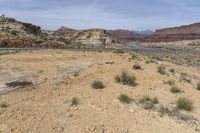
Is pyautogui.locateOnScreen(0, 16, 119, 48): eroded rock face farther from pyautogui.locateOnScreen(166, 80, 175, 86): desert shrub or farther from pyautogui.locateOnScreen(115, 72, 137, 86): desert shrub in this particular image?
pyautogui.locateOnScreen(166, 80, 175, 86): desert shrub

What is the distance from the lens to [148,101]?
16266 mm

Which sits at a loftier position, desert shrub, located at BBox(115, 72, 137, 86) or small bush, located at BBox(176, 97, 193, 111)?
desert shrub, located at BBox(115, 72, 137, 86)

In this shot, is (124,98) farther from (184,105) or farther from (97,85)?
(184,105)

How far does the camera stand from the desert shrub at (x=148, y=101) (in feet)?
50.7

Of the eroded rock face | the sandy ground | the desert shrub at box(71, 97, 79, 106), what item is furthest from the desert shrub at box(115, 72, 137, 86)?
the eroded rock face

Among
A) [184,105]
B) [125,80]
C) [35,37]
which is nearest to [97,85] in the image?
[125,80]

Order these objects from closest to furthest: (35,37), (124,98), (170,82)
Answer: (124,98) < (170,82) < (35,37)

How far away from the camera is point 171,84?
20.4 m

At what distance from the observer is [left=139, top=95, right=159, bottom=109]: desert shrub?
50.7ft

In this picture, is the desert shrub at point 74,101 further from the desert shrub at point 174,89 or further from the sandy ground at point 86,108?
the desert shrub at point 174,89

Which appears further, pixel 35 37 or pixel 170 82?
pixel 35 37

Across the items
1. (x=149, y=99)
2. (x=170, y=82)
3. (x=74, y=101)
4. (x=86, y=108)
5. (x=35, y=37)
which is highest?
(x=74, y=101)

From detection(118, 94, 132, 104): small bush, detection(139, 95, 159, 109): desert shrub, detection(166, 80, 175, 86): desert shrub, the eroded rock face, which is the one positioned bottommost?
the eroded rock face

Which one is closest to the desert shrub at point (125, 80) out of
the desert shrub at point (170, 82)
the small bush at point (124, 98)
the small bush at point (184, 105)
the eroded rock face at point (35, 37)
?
the desert shrub at point (170, 82)
